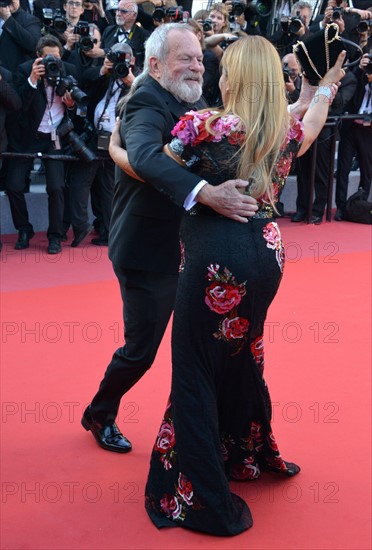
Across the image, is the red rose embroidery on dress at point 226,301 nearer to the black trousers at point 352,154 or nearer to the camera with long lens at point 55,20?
the camera with long lens at point 55,20

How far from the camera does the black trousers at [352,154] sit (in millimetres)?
8000

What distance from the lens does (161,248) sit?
305 cm

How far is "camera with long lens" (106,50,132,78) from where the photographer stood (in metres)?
6.28

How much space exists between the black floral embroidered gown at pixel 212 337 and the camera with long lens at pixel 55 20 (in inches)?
191

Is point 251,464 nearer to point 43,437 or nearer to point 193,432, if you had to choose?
point 193,432

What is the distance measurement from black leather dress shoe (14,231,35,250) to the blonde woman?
410cm

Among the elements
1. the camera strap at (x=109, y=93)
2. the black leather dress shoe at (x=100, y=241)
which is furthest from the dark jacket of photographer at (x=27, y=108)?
the black leather dress shoe at (x=100, y=241)

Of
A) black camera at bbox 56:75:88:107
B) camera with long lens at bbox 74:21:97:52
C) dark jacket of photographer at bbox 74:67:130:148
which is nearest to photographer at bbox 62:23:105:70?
camera with long lens at bbox 74:21:97:52

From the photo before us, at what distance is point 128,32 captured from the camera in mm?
7336

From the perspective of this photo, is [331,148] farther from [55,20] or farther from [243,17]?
[55,20]

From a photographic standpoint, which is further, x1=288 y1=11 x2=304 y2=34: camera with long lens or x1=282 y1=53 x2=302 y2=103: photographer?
x1=288 y1=11 x2=304 y2=34: camera with long lens

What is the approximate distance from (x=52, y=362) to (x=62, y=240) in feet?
9.40

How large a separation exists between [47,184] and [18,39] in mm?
1299

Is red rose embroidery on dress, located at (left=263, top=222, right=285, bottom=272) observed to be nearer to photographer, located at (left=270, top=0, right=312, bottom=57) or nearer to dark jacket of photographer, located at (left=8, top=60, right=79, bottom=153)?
dark jacket of photographer, located at (left=8, top=60, right=79, bottom=153)
